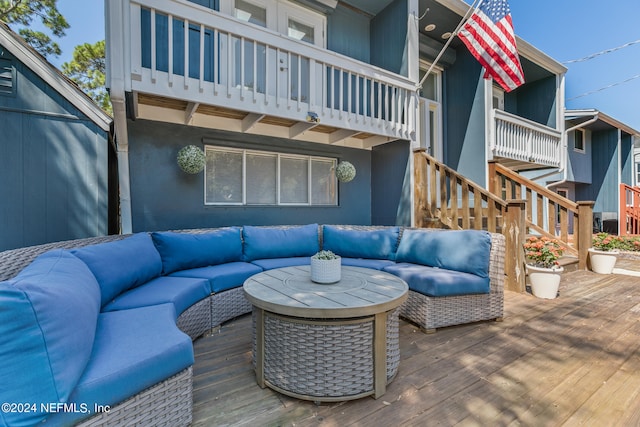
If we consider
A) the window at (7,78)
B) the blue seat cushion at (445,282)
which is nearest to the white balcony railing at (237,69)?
the window at (7,78)

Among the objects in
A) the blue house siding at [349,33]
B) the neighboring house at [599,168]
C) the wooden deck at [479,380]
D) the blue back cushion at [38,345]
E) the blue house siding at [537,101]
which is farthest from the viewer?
the neighboring house at [599,168]

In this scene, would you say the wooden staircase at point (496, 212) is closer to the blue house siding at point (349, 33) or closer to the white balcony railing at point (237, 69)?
the white balcony railing at point (237, 69)

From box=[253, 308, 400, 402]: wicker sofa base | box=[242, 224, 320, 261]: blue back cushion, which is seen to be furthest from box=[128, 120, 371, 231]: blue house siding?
box=[253, 308, 400, 402]: wicker sofa base

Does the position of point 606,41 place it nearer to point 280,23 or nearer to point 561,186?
point 561,186

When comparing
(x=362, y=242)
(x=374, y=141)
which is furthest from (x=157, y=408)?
(x=374, y=141)

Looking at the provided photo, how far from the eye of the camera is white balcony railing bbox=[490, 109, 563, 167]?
21.6 feet

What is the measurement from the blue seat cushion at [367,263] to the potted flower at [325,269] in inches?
47.2

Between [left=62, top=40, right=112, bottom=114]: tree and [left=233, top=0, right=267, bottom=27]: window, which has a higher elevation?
[left=62, top=40, right=112, bottom=114]: tree

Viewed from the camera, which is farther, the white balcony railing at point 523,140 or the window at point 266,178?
the white balcony railing at point 523,140

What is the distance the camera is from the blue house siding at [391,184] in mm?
5340

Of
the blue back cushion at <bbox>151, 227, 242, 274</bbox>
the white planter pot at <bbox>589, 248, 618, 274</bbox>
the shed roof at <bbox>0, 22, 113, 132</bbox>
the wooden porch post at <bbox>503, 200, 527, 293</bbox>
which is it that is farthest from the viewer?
the white planter pot at <bbox>589, 248, 618, 274</bbox>

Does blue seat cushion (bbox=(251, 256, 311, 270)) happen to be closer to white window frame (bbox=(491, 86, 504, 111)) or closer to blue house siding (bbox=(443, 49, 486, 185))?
blue house siding (bbox=(443, 49, 486, 185))

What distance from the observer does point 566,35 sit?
1010 centimetres

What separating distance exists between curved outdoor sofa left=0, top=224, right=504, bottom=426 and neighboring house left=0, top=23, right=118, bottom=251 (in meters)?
1.13
